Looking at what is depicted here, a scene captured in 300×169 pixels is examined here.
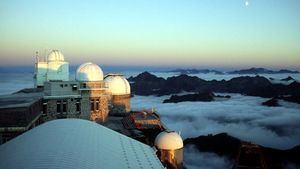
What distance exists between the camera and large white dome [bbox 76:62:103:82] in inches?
1367

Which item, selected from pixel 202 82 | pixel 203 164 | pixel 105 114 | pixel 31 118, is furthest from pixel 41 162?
pixel 202 82

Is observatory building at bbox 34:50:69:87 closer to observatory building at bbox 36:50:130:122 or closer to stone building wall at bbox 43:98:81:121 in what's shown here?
observatory building at bbox 36:50:130:122

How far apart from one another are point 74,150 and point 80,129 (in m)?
4.21

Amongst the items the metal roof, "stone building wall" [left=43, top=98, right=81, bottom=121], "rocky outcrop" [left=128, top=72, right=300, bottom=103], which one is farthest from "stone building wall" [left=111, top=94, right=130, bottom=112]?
"rocky outcrop" [left=128, top=72, right=300, bottom=103]

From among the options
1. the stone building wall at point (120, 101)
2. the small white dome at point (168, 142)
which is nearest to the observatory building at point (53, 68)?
the stone building wall at point (120, 101)

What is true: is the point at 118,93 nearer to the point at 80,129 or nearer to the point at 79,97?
the point at 79,97

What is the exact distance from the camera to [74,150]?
51.0 ft

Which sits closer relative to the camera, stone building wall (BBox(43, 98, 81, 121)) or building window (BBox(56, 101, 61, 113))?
stone building wall (BBox(43, 98, 81, 121))

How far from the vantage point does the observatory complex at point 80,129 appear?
15078mm

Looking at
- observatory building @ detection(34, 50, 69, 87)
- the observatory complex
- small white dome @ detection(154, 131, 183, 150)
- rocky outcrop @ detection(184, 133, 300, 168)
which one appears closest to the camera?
the observatory complex

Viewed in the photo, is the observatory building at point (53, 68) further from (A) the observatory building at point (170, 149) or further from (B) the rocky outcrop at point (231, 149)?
(B) the rocky outcrop at point (231, 149)

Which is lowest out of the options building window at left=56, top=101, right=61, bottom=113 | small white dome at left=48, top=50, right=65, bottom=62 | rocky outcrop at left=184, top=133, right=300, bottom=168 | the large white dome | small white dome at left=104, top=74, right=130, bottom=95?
rocky outcrop at left=184, top=133, right=300, bottom=168

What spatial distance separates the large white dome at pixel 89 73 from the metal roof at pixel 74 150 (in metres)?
13.9

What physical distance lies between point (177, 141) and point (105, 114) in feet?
37.7
